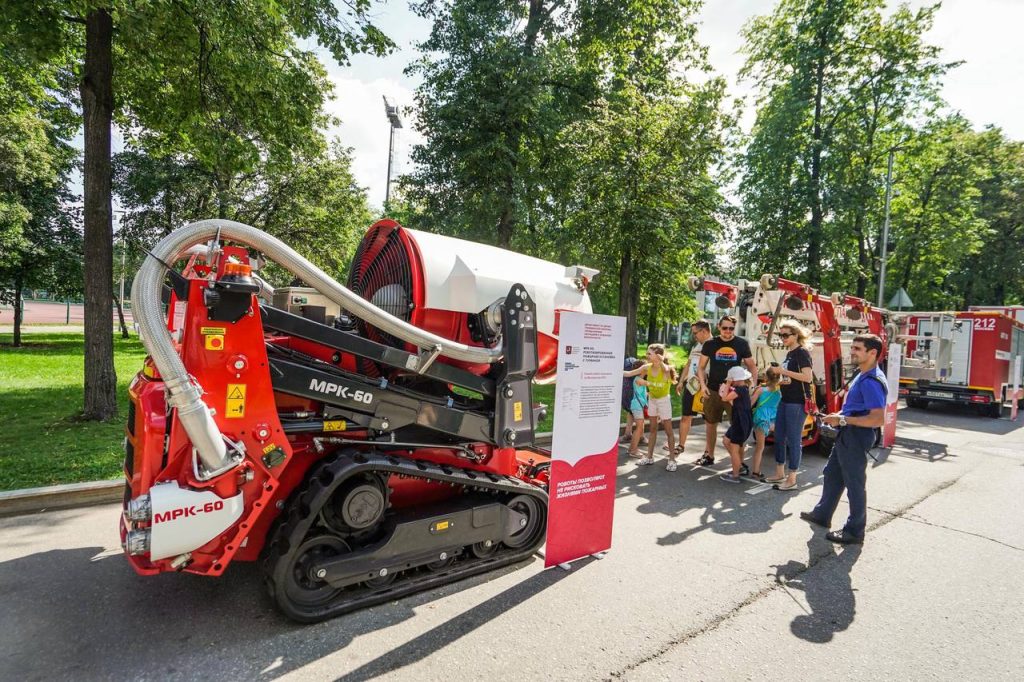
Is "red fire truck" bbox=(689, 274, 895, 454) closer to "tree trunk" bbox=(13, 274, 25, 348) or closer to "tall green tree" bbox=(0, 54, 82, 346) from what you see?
"tall green tree" bbox=(0, 54, 82, 346)

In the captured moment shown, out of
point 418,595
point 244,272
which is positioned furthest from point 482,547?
point 244,272

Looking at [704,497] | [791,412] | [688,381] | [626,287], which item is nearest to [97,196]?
[688,381]

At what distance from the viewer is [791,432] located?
6105 millimetres

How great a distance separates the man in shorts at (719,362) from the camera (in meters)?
6.34

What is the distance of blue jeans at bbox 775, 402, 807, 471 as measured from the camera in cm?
607

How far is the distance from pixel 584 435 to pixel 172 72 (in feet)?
27.6

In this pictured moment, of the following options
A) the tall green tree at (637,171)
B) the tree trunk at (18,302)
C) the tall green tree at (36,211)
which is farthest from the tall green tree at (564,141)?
the tree trunk at (18,302)

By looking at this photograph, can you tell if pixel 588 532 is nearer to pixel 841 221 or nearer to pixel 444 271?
pixel 444 271

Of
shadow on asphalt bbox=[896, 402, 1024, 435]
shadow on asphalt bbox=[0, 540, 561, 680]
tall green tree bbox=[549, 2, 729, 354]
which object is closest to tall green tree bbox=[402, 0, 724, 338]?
tall green tree bbox=[549, 2, 729, 354]

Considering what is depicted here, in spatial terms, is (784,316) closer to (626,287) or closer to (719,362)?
(719,362)

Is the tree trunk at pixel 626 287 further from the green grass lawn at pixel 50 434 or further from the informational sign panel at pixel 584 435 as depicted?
the green grass lawn at pixel 50 434

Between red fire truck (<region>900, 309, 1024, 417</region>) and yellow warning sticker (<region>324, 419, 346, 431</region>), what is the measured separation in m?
13.4

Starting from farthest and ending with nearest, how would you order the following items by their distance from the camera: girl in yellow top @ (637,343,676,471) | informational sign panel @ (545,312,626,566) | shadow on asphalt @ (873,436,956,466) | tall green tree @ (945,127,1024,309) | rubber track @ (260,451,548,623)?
tall green tree @ (945,127,1024,309)
shadow on asphalt @ (873,436,956,466)
girl in yellow top @ (637,343,676,471)
informational sign panel @ (545,312,626,566)
rubber track @ (260,451,548,623)

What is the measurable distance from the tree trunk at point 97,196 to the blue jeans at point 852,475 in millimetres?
8506
